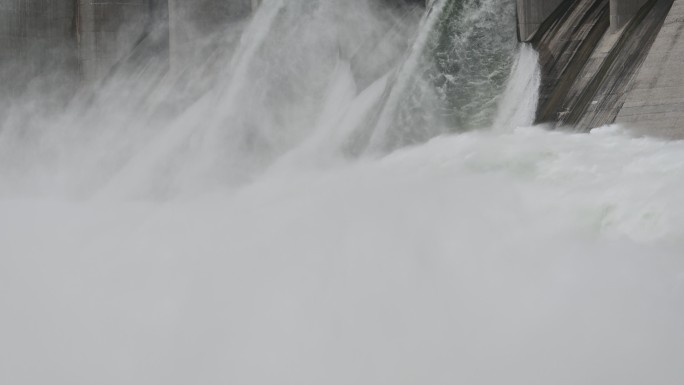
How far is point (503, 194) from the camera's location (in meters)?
9.37

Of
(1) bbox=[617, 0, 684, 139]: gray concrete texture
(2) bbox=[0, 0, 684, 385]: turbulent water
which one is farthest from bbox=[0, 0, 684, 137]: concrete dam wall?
(2) bbox=[0, 0, 684, 385]: turbulent water

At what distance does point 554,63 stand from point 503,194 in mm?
4259

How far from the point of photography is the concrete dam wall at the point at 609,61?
10.4 meters

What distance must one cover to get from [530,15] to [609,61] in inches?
83.3

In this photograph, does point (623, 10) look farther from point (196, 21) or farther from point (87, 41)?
point (87, 41)

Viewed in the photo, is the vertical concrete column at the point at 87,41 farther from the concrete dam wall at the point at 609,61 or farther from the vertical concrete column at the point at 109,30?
the concrete dam wall at the point at 609,61

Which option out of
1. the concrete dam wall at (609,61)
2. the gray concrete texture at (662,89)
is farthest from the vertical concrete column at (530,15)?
the gray concrete texture at (662,89)

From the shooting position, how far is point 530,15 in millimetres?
14133

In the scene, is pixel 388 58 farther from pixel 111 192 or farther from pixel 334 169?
pixel 111 192

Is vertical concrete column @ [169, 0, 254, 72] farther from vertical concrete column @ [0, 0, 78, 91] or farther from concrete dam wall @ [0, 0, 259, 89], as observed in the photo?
vertical concrete column @ [0, 0, 78, 91]

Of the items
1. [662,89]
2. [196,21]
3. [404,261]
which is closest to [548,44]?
[662,89]

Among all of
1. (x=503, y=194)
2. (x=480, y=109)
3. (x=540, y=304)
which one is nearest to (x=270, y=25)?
(x=480, y=109)

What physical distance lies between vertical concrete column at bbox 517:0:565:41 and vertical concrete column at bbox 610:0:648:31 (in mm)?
1597

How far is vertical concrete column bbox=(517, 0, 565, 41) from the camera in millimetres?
14102
